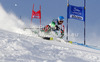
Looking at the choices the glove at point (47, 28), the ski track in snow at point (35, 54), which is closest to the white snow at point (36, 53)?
the ski track in snow at point (35, 54)

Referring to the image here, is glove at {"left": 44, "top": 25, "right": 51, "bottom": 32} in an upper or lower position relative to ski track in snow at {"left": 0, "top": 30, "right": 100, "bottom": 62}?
upper

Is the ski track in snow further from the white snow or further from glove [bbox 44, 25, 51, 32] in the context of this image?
glove [bbox 44, 25, 51, 32]

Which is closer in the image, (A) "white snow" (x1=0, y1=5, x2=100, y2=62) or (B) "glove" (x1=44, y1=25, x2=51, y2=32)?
(A) "white snow" (x1=0, y1=5, x2=100, y2=62)

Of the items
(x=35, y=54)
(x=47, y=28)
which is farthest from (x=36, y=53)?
(x=47, y=28)

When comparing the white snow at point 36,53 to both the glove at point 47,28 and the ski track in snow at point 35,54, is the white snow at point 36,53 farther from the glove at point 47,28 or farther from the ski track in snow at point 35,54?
the glove at point 47,28

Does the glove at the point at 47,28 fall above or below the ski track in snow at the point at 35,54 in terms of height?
above

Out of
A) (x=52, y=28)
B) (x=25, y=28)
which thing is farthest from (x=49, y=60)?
(x=25, y=28)

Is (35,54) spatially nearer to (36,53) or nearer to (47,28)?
(36,53)

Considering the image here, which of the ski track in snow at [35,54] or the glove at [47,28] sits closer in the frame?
the ski track in snow at [35,54]

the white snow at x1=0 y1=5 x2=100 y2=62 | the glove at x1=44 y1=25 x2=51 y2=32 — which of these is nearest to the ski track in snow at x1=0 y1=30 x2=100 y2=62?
the white snow at x1=0 y1=5 x2=100 y2=62

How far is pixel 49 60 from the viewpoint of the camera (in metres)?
3.02

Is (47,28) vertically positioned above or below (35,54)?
above

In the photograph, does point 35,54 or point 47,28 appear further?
point 47,28

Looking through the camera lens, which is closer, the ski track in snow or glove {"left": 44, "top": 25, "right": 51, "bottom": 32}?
the ski track in snow
